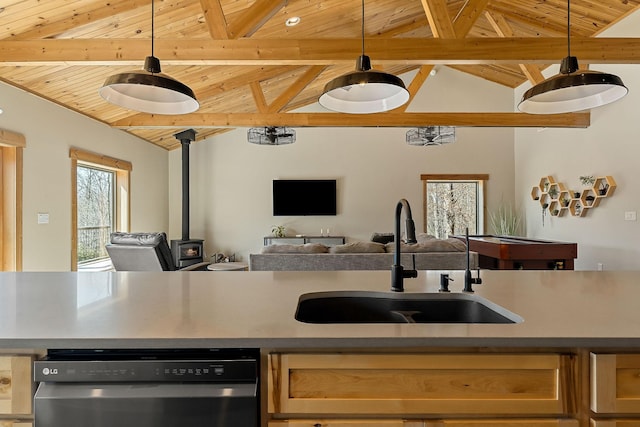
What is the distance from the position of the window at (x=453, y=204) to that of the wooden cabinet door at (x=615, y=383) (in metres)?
6.82

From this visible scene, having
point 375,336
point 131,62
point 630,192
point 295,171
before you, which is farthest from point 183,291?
point 295,171

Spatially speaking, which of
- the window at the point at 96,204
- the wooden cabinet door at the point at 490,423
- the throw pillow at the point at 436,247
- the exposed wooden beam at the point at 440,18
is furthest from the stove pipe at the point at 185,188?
the wooden cabinet door at the point at 490,423

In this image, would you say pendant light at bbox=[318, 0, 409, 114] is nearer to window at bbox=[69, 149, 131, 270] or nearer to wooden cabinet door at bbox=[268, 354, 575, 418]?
wooden cabinet door at bbox=[268, 354, 575, 418]

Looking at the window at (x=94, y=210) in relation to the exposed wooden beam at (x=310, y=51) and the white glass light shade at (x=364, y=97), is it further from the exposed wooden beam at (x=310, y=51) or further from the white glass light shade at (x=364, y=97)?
the white glass light shade at (x=364, y=97)

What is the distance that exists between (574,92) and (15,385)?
8.54ft

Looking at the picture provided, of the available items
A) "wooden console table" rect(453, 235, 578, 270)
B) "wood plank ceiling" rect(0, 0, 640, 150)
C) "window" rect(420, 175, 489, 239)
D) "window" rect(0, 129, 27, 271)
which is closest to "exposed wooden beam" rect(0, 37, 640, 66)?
"wood plank ceiling" rect(0, 0, 640, 150)

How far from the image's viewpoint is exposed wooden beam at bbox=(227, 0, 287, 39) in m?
3.14

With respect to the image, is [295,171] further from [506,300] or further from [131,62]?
[506,300]

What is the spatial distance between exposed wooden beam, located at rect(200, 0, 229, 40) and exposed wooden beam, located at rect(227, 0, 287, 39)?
12 centimetres

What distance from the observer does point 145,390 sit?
3.05 feet

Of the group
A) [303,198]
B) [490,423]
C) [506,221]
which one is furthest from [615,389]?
[506,221]

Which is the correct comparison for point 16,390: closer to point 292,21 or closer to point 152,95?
point 152,95

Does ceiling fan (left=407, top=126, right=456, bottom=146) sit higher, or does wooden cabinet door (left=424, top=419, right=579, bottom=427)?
ceiling fan (left=407, top=126, right=456, bottom=146)

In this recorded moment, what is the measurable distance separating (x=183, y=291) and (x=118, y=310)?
12.1 inches
